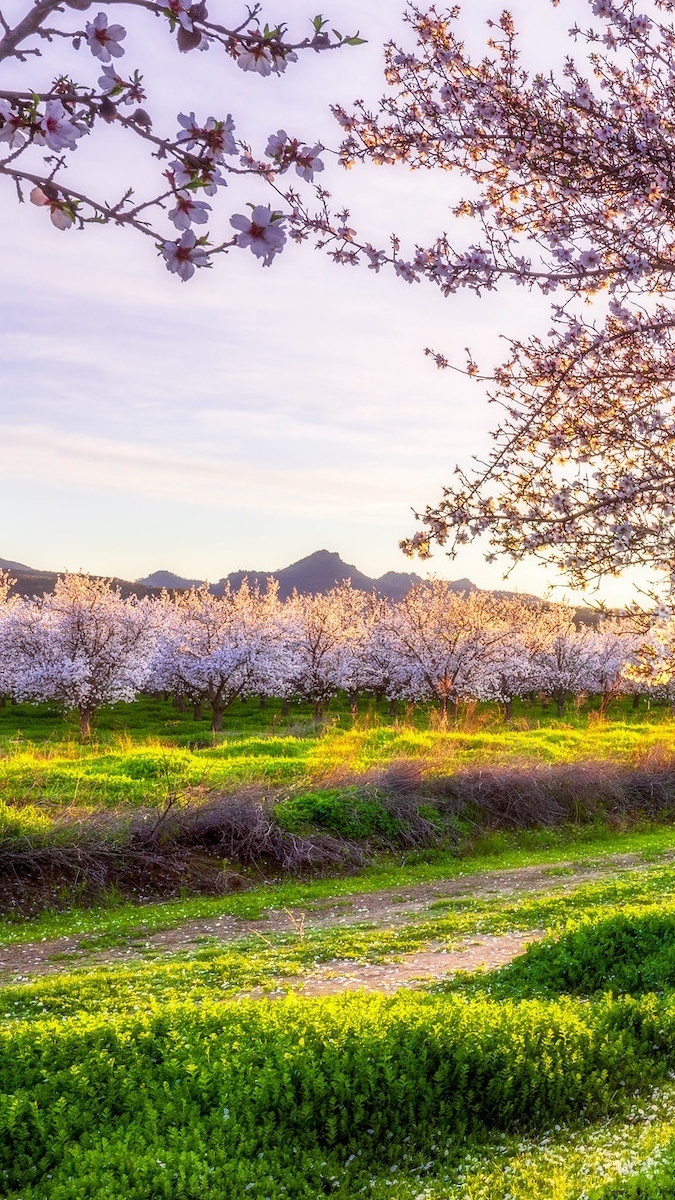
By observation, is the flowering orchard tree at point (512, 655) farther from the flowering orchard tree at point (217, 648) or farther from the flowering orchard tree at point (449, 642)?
the flowering orchard tree at point (217, 648)

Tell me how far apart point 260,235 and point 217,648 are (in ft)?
161

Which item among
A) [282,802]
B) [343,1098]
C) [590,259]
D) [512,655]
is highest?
[590,259]

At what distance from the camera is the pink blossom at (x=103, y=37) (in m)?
3.16

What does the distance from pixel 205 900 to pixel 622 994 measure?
8306mm

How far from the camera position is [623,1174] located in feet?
16.2

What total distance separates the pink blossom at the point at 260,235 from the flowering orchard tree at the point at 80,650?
39.0 meters

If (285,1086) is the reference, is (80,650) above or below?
above

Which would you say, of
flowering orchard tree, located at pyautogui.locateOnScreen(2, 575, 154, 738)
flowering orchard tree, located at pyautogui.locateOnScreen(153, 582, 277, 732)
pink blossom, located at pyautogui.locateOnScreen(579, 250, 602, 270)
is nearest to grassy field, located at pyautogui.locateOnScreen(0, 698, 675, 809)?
flowering orchard tree, located at pyautogui.locateOnScreen(2, 575, 154, 738)

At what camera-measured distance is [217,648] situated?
51.4 meters

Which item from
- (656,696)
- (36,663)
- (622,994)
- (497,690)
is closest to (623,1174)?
(622,994)

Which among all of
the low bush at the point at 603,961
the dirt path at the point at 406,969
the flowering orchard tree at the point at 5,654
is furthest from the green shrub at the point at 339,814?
the flowering orchard tree at the point at 5,654

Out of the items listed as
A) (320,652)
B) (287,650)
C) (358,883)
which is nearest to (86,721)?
(287,650)

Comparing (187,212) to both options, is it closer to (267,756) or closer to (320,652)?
(267,756)

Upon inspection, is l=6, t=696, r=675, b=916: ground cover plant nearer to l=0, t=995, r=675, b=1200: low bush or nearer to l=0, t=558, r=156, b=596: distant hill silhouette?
l=0, t=995, r=675, b=1200: low bush
